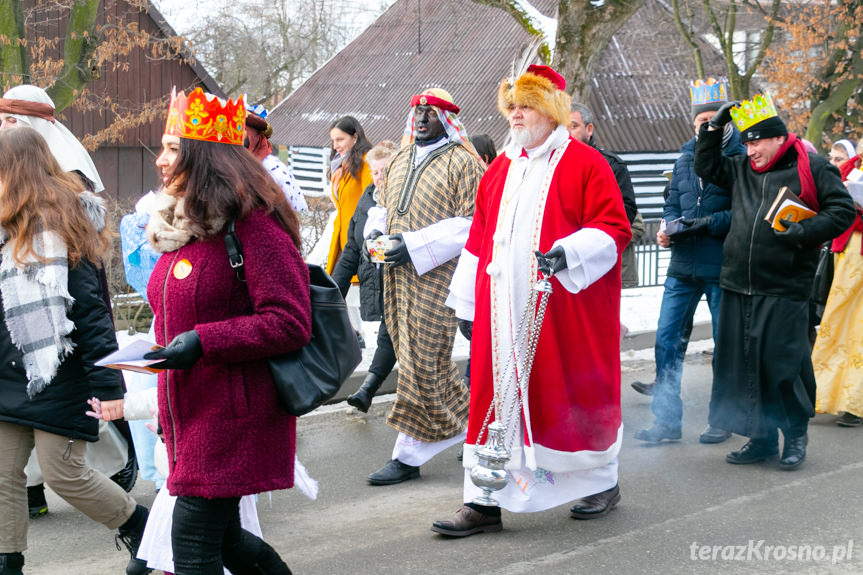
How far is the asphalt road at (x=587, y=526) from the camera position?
4445mm

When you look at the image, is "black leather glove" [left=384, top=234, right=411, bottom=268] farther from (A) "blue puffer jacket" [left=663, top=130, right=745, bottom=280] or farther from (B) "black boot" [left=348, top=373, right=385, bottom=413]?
(A) "blue puffer jacket" [left=663, top=130, right=745, bottom=280]

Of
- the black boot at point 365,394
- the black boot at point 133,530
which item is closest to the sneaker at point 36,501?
the black boot at point 133,530

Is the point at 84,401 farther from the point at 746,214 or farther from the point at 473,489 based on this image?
the point at 746,214

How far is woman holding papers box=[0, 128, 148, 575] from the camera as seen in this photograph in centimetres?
396

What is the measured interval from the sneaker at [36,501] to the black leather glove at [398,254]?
2.03m

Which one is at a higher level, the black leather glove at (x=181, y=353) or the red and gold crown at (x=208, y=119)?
the red and gold crown at (x=208, y=119)

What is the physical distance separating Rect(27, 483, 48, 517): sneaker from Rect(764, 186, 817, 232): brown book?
3.96m

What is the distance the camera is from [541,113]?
4.78 meters

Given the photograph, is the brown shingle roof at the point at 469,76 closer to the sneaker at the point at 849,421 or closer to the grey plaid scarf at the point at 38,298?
the sneaker at the point at 849,421

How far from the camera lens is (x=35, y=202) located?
4.00 meters

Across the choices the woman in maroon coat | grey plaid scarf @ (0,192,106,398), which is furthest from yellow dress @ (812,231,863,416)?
grey plaid scarf @ (0,192,106,398)

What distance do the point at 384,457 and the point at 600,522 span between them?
1694 mm

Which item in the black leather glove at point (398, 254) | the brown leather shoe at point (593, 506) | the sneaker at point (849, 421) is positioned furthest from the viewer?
the sneaker at point (849, 421)

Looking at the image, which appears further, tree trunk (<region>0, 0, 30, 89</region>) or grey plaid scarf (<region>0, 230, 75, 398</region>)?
tree trunk (<region>0, 0, 30, 89</region>)
